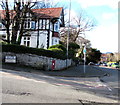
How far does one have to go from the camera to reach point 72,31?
55.0 metres

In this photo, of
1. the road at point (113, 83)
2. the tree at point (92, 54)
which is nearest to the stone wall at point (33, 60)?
the road at point (113, 83)

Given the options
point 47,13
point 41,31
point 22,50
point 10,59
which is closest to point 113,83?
point 22,50

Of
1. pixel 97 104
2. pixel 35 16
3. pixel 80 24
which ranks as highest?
pixel 80 24

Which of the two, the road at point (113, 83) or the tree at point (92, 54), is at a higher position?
the tree at point (92, 54)

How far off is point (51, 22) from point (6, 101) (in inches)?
1106

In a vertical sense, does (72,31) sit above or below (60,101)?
above

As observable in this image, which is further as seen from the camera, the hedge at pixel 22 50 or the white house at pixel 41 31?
the white house at pixel 41 31

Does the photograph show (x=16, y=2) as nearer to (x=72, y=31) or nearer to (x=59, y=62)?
(x=59, y=62)

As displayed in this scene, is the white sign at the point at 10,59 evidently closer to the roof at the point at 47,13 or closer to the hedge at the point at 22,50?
the hedge at the point at 22,50

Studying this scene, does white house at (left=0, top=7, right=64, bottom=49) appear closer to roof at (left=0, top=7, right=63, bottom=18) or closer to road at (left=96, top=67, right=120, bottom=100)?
roof at (left=0, top=7, right=63, bottom=18)

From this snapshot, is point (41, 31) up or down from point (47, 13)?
down

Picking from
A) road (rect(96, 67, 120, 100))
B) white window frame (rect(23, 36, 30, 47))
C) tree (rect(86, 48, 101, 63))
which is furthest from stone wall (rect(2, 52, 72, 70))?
tree (rect(86, 48, 101, 63))

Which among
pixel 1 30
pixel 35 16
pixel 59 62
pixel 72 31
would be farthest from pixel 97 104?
pixel 72 31

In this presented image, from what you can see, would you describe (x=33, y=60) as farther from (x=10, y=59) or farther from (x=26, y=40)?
(x=26, y=40)
